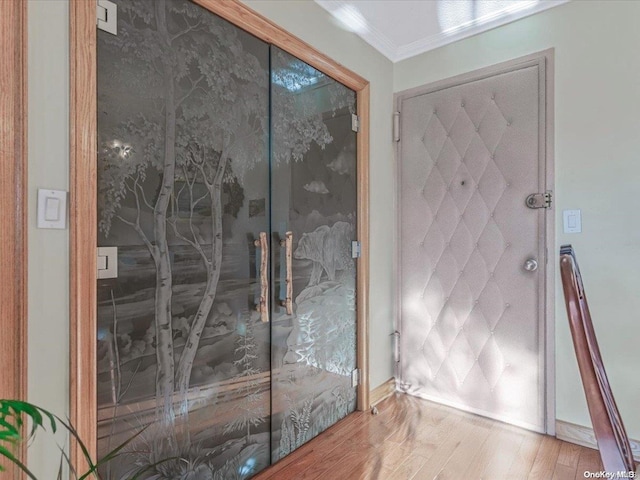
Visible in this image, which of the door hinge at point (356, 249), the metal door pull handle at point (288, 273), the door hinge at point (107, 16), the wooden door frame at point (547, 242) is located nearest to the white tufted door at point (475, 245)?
the wooden door frame at point (547, 242)

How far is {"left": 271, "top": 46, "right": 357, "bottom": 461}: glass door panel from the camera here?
6.03 feet

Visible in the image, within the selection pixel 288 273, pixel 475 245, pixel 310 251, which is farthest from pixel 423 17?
pixel 288 273

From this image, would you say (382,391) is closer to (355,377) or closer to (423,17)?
(355,377)

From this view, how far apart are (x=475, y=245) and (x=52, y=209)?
7.24ft

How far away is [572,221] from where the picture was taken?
1975 mm

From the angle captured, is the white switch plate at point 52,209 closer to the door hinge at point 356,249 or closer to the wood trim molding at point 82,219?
the wood trim molding at point 82,219

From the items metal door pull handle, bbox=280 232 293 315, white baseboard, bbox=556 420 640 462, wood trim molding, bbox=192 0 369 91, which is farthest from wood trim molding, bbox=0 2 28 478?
white baseboard, bbox=556 420 640 462

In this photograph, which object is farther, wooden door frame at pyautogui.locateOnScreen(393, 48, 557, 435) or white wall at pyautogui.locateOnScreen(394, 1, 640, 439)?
wooden door frame at pyautogui.locateOnScreen(393, 48, 557, 435)

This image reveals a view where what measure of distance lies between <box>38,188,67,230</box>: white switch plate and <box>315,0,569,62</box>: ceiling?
1.74 m

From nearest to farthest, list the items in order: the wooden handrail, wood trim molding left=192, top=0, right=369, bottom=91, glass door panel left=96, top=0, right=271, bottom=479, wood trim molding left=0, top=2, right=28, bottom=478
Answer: the wooden handrail → wood trim molding left=0, top=2, right=28, bottom=478 → glass door panel left=96, top=0, right=271, bottom=479 → wood trim molding left=192, top=0, right=369, bottom=91

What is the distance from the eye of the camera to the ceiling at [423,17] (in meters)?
2.08

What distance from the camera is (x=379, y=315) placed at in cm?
254

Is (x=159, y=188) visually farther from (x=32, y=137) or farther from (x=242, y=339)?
(x=242, y=339)

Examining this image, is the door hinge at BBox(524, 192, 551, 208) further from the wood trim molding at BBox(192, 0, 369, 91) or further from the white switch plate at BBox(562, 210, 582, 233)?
the wood trim molding at BBox(192, 0, 369, 91)
